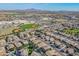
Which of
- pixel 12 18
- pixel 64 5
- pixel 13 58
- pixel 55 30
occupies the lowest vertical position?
pixel 13 58

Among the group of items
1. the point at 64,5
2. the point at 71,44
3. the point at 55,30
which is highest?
the point at 64,5

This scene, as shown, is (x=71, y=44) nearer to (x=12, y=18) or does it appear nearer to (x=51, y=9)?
(x=51, y=9)

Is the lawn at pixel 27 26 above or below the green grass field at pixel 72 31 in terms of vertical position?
above

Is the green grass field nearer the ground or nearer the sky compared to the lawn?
nearer the ground

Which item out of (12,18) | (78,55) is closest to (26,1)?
(12,18)

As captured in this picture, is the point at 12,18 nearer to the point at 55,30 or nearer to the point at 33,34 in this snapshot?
the point at 33,34

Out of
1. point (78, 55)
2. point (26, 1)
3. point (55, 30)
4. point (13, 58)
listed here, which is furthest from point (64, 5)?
point (13, 58)

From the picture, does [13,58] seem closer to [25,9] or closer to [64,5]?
[25,9]

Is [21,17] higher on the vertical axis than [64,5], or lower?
lower

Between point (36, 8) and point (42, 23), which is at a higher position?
point (36, 8)

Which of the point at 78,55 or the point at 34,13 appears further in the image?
the point at 34,13
